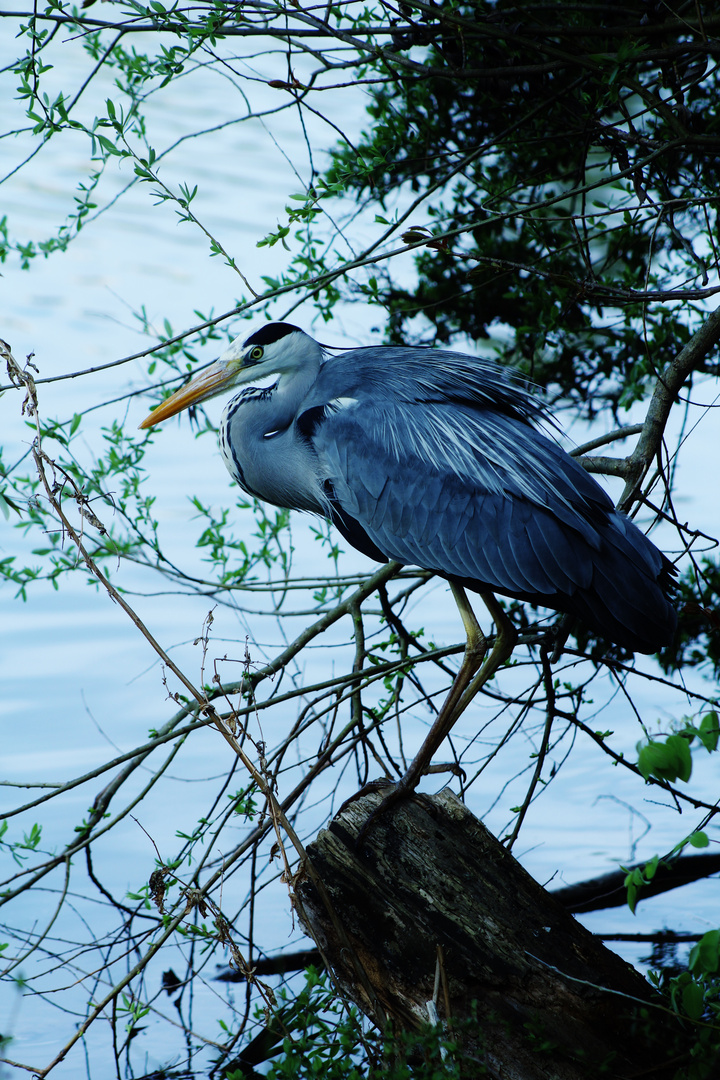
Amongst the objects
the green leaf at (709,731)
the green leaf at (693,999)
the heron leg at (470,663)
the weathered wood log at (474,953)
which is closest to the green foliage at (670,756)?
the green leaf at (709,731)

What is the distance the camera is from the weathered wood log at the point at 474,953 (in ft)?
7.11

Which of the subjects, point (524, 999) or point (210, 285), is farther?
point (210, 285)

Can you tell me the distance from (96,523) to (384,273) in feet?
8.42

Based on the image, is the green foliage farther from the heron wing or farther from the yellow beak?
the yellow beak

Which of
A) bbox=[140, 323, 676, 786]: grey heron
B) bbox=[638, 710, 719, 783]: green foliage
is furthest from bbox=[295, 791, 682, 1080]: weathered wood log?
bbox=[638, 710, 719, 783]: green foliage

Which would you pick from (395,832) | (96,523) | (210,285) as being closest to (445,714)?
(395,832)

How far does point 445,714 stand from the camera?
2.94 meters

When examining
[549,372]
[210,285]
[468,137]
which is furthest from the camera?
[210,285]

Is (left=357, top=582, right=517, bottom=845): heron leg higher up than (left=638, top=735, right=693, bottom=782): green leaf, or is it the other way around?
(left=357, top=582, right=517, bottom=845): heron leg

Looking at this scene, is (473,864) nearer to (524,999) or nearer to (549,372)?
(524,999)

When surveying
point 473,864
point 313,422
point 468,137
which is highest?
point 468,137

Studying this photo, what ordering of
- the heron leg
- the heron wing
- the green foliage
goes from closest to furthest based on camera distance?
the green foliage, the heron wing, the heron leg

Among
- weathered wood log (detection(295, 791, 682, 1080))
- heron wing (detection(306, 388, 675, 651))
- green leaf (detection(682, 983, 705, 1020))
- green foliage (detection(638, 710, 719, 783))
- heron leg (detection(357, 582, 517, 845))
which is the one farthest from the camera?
heron leg (detection(357, 582, 517, 845))

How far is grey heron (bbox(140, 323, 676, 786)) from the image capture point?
2.76 m
